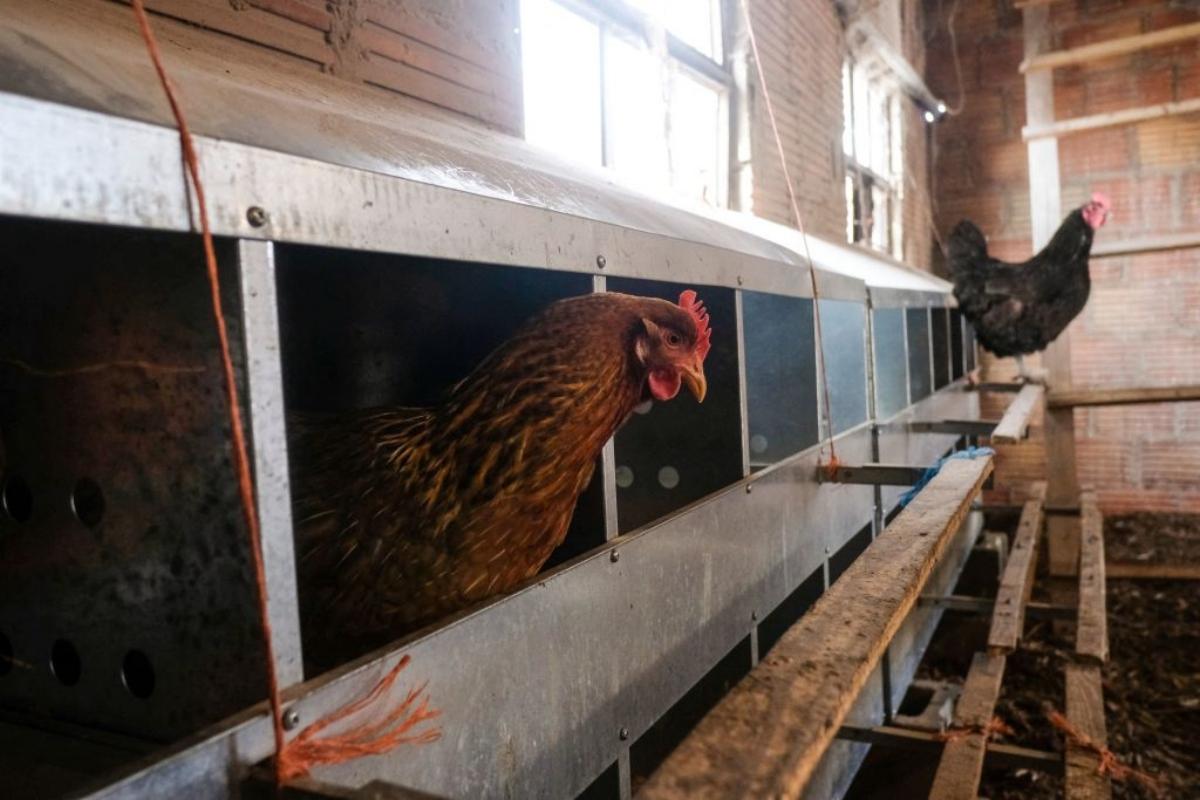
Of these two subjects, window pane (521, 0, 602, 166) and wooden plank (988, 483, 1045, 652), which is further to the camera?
window pane (521, 0, 602, 166)

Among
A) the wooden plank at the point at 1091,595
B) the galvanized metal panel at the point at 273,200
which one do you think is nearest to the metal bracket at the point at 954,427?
the wooden plank at the point at 1091,595

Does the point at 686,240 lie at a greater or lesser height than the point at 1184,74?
lesser

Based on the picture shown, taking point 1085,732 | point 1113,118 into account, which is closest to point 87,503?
point 1085,732

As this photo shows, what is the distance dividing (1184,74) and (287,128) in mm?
8588

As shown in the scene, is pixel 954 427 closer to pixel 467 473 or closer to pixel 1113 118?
pixel 1113 118

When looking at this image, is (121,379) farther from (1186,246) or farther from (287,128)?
(1186,246)

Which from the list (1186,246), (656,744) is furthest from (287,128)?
(1186,246)

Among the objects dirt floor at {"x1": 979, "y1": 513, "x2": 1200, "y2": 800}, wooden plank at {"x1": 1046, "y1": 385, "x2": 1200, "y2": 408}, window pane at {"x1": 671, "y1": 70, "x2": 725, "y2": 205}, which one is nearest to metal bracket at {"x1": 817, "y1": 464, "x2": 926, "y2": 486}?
dirt floor at {"x1": 979, "y1": 513, "x2": 1200, "y2": 800}

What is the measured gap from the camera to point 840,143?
5.96m

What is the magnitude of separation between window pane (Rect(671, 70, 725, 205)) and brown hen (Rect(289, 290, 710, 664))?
9.67 feet

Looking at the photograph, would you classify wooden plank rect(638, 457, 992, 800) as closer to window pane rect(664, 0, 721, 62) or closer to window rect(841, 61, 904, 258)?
window pane rect(664, 0, 721, 62)

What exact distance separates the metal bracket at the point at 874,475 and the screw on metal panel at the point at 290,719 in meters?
1.71

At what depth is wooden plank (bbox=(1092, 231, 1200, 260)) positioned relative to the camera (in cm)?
437

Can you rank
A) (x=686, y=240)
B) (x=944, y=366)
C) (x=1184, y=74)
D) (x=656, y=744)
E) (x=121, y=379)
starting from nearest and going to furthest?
(x=121, y=379), (x=686, y=240), (x=656, y=744), (x=944, y=366), (x=1184, y=74)
